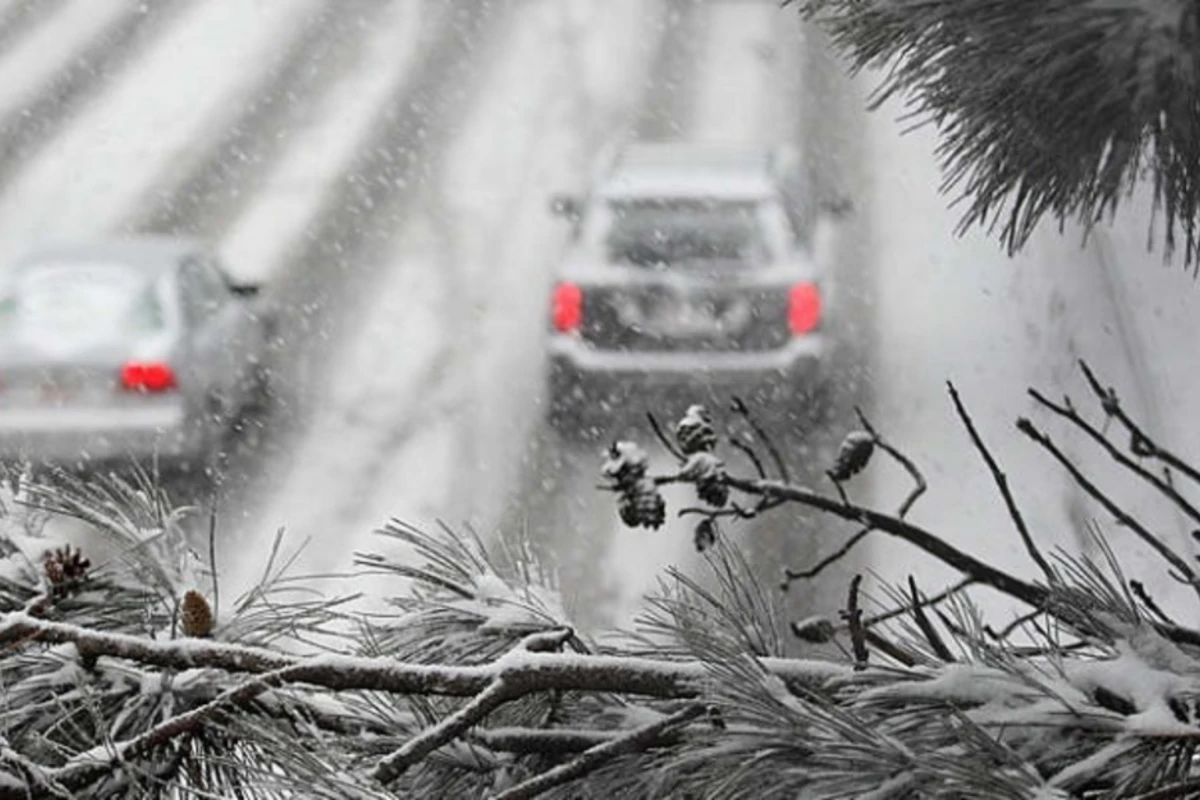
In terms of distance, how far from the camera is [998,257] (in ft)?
48.6

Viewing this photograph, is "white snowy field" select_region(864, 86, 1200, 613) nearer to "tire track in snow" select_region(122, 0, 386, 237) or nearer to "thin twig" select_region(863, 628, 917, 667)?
"tire track in snow" select_region(122, 0, 386, 237)

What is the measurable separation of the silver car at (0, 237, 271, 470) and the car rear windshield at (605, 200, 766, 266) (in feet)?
7.14

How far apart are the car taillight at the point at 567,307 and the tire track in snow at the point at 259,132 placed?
4.58 meters

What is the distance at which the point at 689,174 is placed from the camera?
460 inches

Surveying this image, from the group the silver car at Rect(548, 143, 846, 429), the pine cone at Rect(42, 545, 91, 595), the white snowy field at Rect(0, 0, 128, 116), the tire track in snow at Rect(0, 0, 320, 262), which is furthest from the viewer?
the white snowy field at Rect(0, 0, 128, 116)

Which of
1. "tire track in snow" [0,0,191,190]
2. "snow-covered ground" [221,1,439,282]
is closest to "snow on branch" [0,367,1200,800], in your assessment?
"snow-covered ground" [221,1,439,282]

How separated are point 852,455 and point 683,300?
8869 millimetres

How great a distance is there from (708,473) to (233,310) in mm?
10045

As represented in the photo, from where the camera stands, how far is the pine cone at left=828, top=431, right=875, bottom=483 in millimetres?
2076

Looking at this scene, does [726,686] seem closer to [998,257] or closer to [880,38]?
[880,38]

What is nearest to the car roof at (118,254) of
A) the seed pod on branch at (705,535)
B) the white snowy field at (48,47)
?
the white snowy field at (48,47)

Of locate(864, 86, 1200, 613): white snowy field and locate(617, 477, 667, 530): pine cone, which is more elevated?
locate(864, 86, 1200, 613): white snowy field

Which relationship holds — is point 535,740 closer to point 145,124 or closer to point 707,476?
point 707,476

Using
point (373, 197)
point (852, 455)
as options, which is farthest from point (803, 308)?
point (852, 455)
